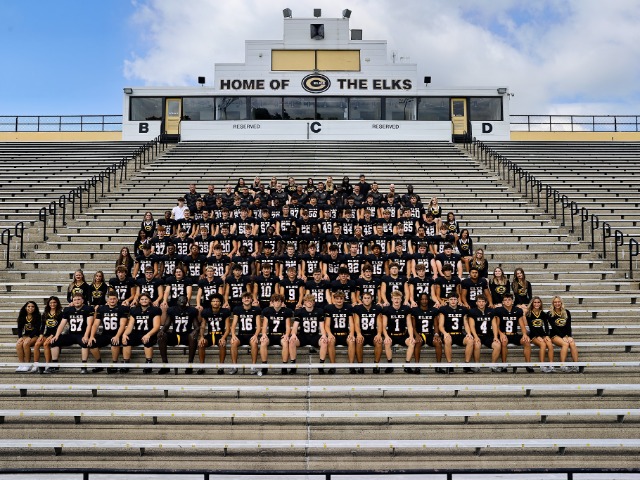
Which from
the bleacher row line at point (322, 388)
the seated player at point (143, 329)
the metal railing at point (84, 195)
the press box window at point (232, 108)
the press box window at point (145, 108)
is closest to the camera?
the bleacher row line at point (322, 388)

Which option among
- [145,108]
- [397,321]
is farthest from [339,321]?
[145,108]

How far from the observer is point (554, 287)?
397 inches

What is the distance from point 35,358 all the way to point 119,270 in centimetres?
171

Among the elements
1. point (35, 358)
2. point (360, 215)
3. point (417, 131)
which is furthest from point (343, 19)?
point (35, 358)

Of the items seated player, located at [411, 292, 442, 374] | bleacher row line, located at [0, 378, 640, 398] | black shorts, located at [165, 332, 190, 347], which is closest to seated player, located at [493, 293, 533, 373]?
bleacher row line, located at [0, 378, 640, 398]

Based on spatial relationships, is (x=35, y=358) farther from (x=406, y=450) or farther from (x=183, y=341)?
(x=406, y=450)

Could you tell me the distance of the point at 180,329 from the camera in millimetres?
7719

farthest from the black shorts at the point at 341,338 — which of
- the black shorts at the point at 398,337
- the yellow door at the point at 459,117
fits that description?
the yellow door at the point at 459,117

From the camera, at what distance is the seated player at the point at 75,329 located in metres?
7.54

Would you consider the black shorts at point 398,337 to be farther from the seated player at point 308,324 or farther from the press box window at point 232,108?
the press box window at point 232,108

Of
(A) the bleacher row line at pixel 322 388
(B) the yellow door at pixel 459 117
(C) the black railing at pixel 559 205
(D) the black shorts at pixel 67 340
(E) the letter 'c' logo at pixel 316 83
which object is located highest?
(E) the letter 'c' logo at pixel 316 83

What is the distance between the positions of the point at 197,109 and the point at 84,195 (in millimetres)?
8542

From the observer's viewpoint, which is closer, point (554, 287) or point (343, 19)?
point (554, 287)

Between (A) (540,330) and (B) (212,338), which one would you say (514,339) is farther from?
(B) (212,338)
